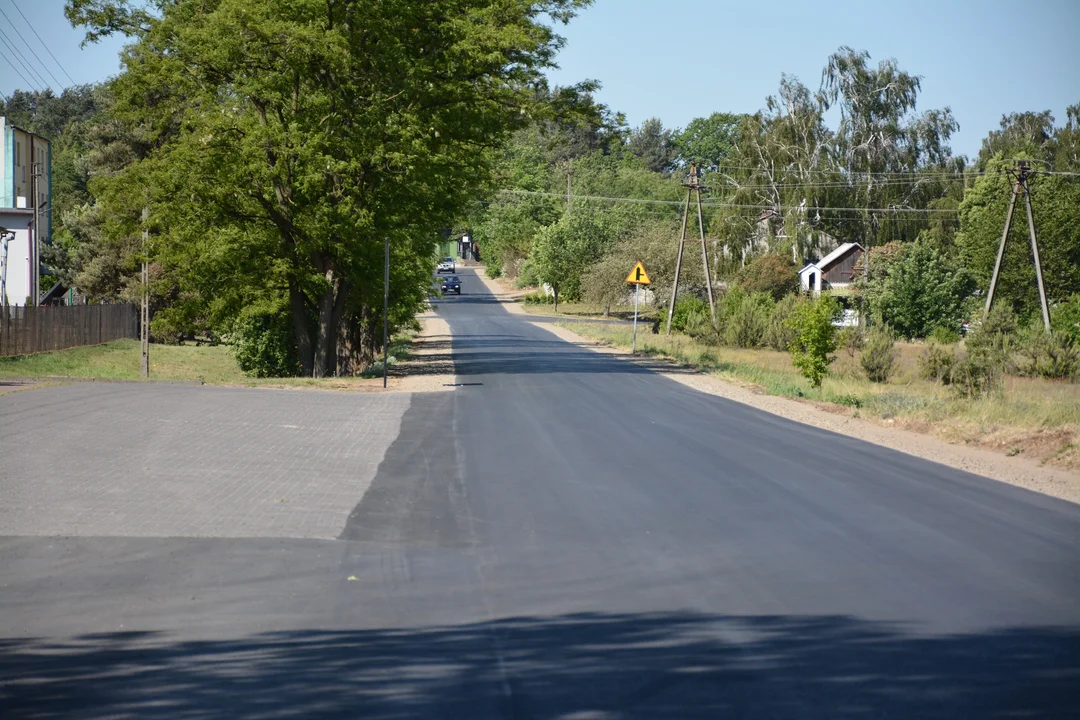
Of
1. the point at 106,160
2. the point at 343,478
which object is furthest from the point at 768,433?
the point at 106,160

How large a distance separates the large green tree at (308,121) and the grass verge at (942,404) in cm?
1030

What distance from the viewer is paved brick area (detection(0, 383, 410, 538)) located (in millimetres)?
10141

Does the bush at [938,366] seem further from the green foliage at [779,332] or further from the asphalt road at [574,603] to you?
the asphalt road at [574,603]

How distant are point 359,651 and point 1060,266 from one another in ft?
239

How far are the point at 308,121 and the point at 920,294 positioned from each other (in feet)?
145

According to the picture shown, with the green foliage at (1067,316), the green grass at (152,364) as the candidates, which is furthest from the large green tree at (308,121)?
the green foliage at (1067,316)

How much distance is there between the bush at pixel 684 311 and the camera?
62.7 m

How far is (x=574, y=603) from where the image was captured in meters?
7.71

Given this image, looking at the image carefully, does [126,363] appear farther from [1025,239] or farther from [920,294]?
[1025,239]

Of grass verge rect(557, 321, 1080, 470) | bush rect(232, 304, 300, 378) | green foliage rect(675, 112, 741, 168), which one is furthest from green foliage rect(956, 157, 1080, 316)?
green foliage rect(675, 112, 741, 168)

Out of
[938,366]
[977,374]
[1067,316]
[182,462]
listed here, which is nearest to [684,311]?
[1067,316]

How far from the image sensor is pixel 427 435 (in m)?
17.4

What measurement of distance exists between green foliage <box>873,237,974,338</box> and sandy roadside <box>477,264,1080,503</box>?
1375 inches

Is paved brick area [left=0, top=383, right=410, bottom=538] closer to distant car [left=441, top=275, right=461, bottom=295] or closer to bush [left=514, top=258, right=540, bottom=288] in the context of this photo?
bush [left=514, top=258, right=540, bottom=288]
